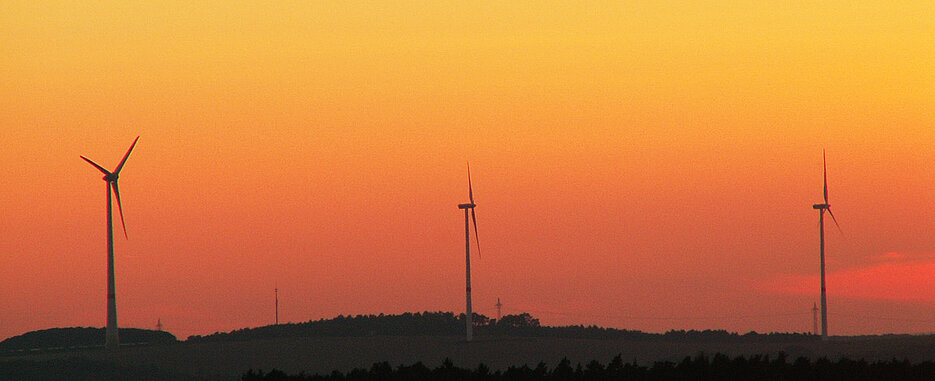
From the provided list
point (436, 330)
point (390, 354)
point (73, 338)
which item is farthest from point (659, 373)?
point (73, 338)

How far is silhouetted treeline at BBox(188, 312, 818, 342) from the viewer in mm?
158750

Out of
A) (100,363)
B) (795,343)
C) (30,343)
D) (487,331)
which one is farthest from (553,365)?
(30,343)

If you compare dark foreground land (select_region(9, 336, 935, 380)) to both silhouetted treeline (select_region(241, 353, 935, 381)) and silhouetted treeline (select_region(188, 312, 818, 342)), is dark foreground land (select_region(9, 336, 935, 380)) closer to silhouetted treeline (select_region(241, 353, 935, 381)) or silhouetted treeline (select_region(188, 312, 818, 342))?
silhouetted treeline (select_region(188, 312, 818, 342))

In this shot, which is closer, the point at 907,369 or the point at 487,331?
the point at 907,369

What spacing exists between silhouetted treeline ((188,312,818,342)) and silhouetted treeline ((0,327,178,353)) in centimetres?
1313

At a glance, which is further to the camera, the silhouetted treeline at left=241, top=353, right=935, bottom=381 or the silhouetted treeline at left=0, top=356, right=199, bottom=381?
the silhouetted treeline at left=0, top=356, right=199, bottom=381

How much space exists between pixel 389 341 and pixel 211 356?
16.4m

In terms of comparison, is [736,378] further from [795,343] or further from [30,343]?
[30,343]

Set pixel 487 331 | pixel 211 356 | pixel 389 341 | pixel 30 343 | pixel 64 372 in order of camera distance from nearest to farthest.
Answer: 1. pixel 64 372
2. pixel 211 356
3. pixel 389 341
4. pixel 487 331
5. pixel 30 343

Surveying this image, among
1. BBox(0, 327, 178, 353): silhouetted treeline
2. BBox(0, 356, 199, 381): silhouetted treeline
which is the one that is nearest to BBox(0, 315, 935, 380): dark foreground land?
BBox(0, 356, 199, 381): silhouetted treeline

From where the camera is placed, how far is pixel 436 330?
17200 cm

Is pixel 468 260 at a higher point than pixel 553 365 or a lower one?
higher

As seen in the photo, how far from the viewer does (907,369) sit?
250 ft

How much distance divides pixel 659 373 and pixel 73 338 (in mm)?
125029
